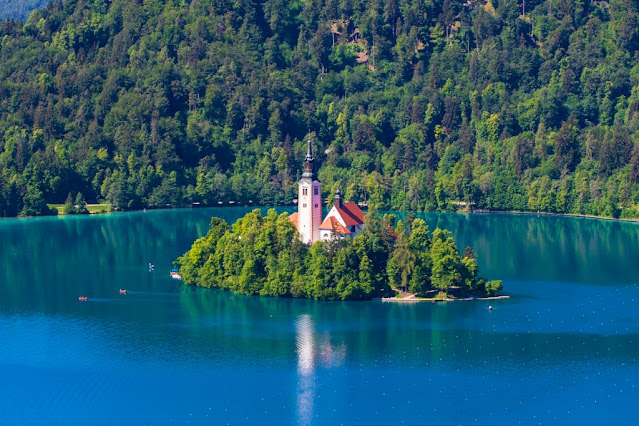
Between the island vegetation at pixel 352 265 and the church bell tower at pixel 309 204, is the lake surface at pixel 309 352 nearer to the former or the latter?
the island vegetation at pixel 352 265

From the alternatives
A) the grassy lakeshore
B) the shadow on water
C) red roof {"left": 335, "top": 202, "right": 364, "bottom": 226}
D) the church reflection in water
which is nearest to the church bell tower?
red roof {"left": 335, "top": 202, "right": 364, "bottom": 226}

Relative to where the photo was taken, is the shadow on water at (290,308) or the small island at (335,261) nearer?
the shadow on water at (290,308)

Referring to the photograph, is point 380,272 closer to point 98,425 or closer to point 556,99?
point 98,425

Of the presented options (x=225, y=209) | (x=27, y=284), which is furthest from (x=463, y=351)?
(x=225, y=209)

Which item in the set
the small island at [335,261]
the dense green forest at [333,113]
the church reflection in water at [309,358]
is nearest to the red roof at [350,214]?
the small island at [335,261]

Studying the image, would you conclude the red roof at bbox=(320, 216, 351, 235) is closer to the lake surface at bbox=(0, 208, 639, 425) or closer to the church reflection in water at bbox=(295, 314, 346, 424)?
the lake surface at bbox=(0, 208, 639, 425)
